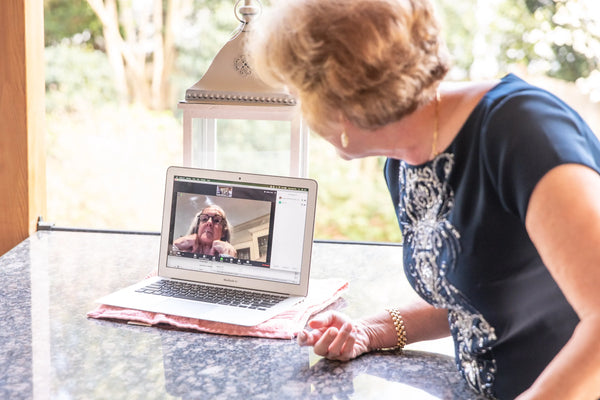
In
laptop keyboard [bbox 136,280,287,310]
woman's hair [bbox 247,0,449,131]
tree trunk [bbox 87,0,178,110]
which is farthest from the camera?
tree trunk [bbox 87,0,178,110]

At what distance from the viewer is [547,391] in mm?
715

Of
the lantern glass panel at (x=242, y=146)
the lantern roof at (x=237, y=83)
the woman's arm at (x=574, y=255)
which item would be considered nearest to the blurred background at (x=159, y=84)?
the lantern glass panel at (x=242, y=146)

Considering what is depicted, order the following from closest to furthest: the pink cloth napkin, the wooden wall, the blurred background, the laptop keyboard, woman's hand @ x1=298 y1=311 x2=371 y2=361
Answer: woman's hand @ x1=298 y1=311 x2=371 y2=361
the pink cloth napkin
the laptop keyboard
the wooden wall
the blurred background

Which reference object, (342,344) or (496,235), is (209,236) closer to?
(342,344)

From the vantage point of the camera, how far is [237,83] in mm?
1482

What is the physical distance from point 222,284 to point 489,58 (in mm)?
3917

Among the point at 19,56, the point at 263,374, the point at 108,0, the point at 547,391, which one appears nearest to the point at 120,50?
the point at 108,0

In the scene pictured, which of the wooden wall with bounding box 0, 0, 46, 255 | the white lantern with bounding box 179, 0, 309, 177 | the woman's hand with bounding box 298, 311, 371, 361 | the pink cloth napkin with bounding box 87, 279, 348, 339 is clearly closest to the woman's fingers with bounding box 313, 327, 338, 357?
the woman's hand with bounding box 298, 311, 371, 361

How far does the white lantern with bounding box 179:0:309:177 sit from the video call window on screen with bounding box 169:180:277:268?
0.65 feet

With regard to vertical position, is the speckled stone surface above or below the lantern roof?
below

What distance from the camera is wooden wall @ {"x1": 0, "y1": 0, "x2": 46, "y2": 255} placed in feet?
6.12

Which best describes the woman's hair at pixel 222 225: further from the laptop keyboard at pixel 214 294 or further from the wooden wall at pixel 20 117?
the wooden wall at pixel 20 117

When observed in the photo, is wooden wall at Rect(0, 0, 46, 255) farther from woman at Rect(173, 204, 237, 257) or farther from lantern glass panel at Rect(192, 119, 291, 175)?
woman at Rect(173, 204, 237, 257)

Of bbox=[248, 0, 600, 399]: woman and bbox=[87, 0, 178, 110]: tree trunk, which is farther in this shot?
bbox=[87, 0, 178, 110]: tree trunk
